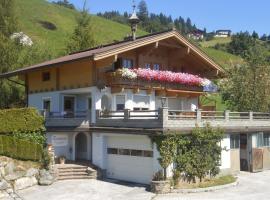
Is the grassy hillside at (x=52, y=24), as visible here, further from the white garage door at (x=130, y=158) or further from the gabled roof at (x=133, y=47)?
the white garage door at (x=130, y=158)

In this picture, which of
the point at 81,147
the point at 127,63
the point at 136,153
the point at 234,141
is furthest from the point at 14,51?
the point at 234,141

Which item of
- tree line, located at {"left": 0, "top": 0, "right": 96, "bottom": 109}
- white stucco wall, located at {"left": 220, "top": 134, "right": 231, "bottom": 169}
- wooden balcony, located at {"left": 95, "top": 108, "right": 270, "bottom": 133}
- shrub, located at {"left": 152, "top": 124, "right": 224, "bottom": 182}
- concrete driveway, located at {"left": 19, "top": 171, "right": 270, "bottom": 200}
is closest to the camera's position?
concrete driveway, located at {"left": 19, "top": 171, "right": 270, "bottom": 200}

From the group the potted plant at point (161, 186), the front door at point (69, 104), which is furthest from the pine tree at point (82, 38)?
the potted plant at point (161, 186)

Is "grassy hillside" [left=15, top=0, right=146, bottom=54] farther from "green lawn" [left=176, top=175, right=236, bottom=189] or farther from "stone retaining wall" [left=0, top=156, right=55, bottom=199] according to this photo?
"green lawn" [left=176, top=175, right=236, bottom=189]

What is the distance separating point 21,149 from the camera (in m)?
29.8

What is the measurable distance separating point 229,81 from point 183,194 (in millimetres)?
23681

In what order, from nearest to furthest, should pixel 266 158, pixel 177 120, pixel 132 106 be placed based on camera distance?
pixel 177 120 < pixel 132 106 < pixel 266 158

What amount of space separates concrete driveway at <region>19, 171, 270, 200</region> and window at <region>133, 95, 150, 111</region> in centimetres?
712

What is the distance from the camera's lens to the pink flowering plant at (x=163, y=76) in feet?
106

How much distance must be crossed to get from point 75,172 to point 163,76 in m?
9.94

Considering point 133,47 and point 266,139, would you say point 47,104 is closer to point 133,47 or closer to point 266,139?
point 133,47

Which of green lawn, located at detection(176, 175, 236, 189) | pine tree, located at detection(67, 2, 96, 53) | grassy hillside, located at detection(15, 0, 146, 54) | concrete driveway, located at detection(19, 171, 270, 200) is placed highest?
grassy hillside, located at detection(15, 0, 146, 54)

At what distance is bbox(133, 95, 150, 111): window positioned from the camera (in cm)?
3450

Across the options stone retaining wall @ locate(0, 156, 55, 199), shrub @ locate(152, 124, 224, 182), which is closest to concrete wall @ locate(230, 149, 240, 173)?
shrub @ locate(152, 124, 224, 182)
